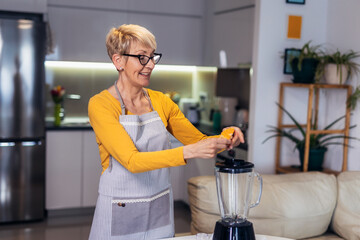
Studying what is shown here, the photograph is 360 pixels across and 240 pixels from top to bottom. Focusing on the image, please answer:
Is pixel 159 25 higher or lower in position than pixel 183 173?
higher

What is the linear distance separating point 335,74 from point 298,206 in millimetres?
1071

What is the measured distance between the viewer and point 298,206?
251 cm

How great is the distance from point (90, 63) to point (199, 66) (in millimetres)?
1150

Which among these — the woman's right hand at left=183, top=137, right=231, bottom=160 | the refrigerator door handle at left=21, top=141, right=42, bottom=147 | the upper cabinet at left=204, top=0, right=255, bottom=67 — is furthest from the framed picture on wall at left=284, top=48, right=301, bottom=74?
the refrigerator door handle at left=21, top=141, right=42, bottom=147

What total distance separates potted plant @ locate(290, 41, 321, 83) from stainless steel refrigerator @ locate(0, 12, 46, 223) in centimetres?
220

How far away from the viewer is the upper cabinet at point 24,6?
4078 mm

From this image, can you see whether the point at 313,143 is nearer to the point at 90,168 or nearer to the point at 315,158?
the point at 315,158

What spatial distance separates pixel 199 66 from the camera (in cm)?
495

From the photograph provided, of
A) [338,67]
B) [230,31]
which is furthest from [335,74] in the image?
[230,31]

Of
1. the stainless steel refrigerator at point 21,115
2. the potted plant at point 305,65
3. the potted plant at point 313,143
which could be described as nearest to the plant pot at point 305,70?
the potted plant at point 305,65

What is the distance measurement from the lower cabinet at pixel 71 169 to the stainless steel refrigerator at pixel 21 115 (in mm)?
135

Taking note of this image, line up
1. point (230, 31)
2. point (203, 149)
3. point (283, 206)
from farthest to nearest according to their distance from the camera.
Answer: point (230, 31), point (283, 206), point (203, 149)

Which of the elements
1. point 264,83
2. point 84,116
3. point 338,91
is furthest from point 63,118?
point 338,91

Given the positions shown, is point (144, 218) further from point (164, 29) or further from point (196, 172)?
point (164, 29)
